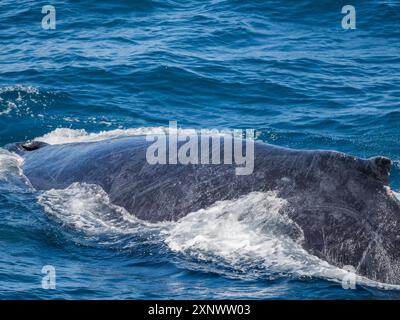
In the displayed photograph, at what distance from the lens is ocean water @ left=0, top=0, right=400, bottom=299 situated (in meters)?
10.7

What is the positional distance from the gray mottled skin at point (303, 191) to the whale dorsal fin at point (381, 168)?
12mm

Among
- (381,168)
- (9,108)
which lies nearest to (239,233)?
(381,168)

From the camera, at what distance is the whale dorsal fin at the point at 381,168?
10336mm

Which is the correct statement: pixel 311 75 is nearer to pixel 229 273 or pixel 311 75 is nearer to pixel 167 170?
pixel 167 170

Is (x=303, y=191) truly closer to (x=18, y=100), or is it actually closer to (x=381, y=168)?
(x=381, y=168)

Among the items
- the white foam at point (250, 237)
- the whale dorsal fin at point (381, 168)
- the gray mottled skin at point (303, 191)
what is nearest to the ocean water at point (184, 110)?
the white foam at point (250, 237)

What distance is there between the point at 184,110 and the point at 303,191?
11.1 m

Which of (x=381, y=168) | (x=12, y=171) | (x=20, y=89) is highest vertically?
(x=20, y=89)

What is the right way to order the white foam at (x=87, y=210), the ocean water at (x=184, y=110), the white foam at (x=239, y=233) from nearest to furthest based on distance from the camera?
the white foam at (x=239, y=233) < the ocean water at (x=184, y=110) < the white foam at (x=87, y=210)

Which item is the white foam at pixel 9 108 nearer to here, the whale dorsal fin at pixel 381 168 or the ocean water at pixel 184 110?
the ocean water at pixel 184 110

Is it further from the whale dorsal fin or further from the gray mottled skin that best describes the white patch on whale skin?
the whale dorsal fin

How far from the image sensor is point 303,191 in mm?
10867

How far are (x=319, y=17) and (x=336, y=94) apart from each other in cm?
742

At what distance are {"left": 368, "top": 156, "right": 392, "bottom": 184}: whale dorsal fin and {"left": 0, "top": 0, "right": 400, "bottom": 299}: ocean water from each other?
49.1 inches
